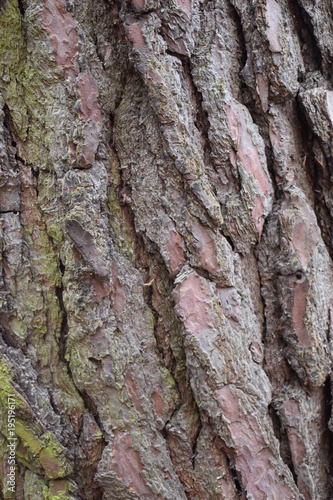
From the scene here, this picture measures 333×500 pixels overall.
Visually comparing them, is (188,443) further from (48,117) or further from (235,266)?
(48,117)

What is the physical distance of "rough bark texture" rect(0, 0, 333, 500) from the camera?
0.99 metres

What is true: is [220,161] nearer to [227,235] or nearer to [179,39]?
[227,235]

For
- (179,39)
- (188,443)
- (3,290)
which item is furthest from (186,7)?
(188,443)

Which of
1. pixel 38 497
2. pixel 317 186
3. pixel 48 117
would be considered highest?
pixel 48 117

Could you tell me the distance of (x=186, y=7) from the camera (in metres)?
1.05

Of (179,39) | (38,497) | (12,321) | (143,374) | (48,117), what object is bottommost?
(38,497)

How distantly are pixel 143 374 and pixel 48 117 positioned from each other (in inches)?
26.1

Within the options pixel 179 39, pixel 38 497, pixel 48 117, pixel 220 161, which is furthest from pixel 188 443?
pixel 179 39

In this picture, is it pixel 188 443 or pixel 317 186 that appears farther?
pixel 317 186

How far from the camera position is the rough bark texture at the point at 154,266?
991 millimetres

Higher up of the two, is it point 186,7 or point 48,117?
point 186,7

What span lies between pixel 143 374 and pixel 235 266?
344 mm

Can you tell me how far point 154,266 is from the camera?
105 centimetres

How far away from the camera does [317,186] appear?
119cm
